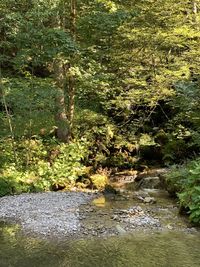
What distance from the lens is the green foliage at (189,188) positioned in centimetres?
799

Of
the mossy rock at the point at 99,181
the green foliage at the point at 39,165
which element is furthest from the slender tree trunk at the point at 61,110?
the mossy rock at the point at 99,181

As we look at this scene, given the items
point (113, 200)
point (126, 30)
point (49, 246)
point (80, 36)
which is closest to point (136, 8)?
point (126, 30)

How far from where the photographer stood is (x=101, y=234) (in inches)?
287

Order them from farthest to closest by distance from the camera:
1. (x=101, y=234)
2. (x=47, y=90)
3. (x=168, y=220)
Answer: (x=47, y=90) → (x=168, y=220) → (x=101, y=234)

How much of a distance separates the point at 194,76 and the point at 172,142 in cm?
264

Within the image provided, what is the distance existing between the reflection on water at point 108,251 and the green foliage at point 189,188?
77cm

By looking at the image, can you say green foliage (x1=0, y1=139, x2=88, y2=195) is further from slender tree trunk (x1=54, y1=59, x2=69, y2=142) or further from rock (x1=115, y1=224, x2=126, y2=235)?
rock (x1=115, y1=224, x2=126, y2=235)

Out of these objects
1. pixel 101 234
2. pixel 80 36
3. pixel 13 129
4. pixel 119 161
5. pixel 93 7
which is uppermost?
pixel 93 7

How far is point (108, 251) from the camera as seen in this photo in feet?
21.1

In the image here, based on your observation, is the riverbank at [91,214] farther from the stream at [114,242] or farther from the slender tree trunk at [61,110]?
the slender tree trunk at [61,110]

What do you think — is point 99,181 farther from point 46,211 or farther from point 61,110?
point 46,211

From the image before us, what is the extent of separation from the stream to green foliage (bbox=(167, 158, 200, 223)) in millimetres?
270

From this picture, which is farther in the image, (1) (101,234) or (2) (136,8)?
(2) (136,8)

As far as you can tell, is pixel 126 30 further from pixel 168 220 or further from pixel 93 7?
pixel 168 220
